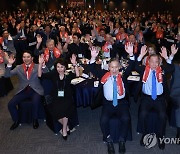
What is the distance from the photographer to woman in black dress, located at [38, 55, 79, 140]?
4020mm

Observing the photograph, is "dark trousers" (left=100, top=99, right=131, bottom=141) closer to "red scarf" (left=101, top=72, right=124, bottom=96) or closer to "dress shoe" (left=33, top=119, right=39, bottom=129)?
"red scarf" (left=101, top=72, right=124, bottom=96)

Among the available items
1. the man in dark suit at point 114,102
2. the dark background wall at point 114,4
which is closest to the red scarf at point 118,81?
the man in dark suit at point 114,102

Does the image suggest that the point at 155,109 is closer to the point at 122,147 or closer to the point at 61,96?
the point at 122,147

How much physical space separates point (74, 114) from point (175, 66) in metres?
1.81

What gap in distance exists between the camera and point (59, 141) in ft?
13.3

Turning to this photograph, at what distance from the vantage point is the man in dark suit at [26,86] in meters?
4.43

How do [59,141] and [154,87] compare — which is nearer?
[154,87]

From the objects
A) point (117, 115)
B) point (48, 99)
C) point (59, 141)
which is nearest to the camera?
point (117, 115)

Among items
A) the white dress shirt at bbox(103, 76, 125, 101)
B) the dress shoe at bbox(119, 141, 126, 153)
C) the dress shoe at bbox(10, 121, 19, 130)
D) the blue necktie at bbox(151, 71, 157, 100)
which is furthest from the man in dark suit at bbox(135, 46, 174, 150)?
the dress shoe at bbox(10, 121, 19, 130)

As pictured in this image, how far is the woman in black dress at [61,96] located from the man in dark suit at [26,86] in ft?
1.32

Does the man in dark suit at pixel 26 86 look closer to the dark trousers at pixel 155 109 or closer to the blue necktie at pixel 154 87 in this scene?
the dark trousers at pixel 155 109

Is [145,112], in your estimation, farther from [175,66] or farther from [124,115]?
[175,66]

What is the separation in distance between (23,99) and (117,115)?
1726 mm

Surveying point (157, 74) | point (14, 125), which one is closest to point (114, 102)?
point (157, 74)
